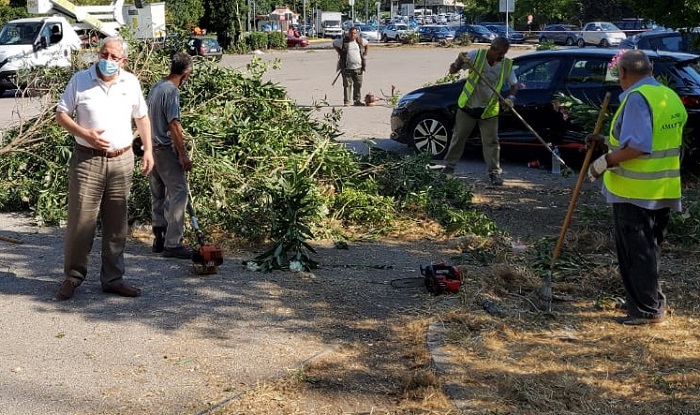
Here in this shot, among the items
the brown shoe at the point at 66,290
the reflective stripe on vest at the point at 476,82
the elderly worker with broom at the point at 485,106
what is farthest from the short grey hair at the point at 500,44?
the brown shoe at the point at 66,290

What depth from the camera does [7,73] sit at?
909 inches

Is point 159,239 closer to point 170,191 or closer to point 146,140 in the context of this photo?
point 170,191

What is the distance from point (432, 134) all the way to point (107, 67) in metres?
7.26

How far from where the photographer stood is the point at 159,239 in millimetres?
7832

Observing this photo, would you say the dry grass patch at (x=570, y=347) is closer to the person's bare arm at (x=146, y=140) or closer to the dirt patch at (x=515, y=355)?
the dirt patch at (x=515, y=355)

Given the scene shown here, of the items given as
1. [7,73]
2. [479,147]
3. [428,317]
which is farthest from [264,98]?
[7,73]

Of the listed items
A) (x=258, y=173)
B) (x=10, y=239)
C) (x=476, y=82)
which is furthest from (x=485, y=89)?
(x=10, y=239)

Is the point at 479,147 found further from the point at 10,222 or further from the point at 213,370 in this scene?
the point at 213,370

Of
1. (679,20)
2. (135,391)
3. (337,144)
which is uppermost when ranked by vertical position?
(679,20)

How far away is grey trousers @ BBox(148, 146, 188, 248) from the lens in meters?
7.37

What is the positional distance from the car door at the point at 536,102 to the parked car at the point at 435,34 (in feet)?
167

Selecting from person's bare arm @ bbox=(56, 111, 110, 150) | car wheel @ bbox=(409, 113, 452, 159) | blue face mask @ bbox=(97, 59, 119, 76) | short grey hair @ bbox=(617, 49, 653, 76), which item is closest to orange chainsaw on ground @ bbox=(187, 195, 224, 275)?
person's bare arm @ bbox=(56, 111, 110, 150)

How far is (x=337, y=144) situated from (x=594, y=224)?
9.61 ft

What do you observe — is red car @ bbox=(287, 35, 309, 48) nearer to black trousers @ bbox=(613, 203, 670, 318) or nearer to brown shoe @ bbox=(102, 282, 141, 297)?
brown shoe @ bbox=(102, 282, 141, 297)
